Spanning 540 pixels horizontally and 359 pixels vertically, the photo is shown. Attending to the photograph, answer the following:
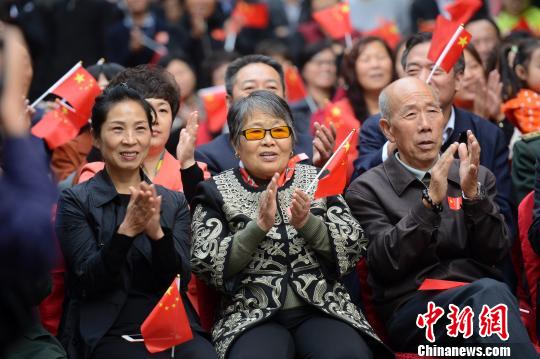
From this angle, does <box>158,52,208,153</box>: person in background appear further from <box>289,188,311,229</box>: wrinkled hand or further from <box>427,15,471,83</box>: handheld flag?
<box>289,188,311,229</box>: wrinkled hand

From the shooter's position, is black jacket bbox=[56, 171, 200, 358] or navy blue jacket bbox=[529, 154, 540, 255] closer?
black jacket bbox=[56, 171, 200, 358]

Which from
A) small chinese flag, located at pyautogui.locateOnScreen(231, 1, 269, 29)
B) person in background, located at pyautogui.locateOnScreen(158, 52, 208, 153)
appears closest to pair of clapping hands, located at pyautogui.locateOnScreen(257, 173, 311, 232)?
person in background, located at pyautogui.locateOnScreen(158, 52, 208, 153)

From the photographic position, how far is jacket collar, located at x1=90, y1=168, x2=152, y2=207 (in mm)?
4531

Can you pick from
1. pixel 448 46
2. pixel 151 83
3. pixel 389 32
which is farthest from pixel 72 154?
pixel 389 32

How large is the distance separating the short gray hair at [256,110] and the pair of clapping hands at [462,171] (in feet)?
2.62

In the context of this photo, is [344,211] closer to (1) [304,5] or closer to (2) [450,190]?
(2) [450,190]

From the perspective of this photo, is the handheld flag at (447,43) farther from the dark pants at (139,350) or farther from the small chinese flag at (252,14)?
the small chinese flag at (252,14)

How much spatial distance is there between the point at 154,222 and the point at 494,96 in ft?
11.0

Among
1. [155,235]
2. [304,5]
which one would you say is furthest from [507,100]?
[304,5]

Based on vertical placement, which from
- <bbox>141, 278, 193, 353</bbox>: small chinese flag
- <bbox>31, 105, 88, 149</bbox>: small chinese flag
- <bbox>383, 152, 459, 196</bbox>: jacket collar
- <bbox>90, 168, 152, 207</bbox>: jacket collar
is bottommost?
<bbox>141, 278, 193, 353</bbox>: small chinese flag

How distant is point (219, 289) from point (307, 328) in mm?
465

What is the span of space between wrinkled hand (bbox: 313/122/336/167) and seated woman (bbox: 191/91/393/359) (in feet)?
1.07

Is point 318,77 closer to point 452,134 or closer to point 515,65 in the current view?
point 515,65

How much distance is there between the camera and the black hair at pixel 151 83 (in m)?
5.32
